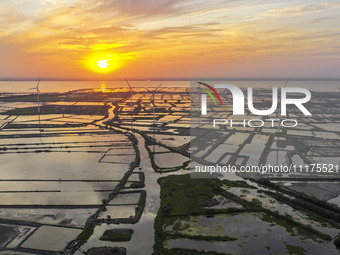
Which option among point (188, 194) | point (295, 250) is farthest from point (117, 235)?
point (295, 250)

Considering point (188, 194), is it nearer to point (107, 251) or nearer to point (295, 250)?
point (107, 251)

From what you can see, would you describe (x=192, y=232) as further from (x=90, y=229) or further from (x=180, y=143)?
(x=180, y=143)

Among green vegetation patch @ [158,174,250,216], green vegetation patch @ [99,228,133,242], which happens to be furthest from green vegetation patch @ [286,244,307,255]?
green vegetation patch @ [99,228,133,242]

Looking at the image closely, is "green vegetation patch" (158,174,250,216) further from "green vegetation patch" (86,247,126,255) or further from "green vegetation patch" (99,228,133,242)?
"green vegetation patch" (86,247,126,255)

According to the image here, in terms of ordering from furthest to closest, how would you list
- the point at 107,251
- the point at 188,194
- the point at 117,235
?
1. the point at 188,194
2. the point at 117,235
3. the point at 107,251

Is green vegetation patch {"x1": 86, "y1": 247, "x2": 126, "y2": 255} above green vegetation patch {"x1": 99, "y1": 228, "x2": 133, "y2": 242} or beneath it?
beneath

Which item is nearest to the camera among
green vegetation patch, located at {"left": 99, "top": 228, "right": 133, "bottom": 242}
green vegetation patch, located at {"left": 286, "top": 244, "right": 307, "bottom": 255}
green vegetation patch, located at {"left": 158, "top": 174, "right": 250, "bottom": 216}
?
green vegetation patch, located at {"left": 286, "top": 244, "right": 307, "bottom": 255}

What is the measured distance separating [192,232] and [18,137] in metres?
29.0

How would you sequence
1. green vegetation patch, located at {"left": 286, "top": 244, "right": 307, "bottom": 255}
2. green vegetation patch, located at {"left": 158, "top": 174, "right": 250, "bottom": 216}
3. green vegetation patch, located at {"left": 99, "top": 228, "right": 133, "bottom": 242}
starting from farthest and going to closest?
1. green vegetation patch, located at {"left": 158, "top": 174, "right": 250, "bottom": 216}
2. green vegetation patch, located at {"left": 99, "top": 228, "right": 133, "bottom": 242}
3. green vegetation patch, located at {"left": 286, "top": 244, "right": 307, "bottom": 255}

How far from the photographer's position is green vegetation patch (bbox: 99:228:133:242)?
Answer: 47.3 feet

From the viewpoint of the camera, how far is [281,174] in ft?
74.7

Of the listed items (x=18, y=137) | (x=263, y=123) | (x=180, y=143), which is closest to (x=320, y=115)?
(x=263, y=123)

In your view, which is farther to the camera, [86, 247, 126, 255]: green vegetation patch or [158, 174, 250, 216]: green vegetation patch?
[158, 174, 250, 216]: green vegetation patch

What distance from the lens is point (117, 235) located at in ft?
48.3
